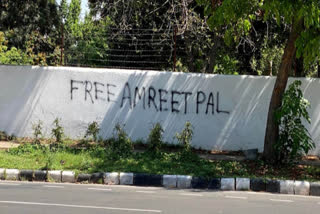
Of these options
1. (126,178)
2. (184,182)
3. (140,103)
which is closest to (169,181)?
(184,182)

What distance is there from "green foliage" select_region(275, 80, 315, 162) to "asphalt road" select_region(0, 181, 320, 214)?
1.35m

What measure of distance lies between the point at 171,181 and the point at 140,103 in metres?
3.48

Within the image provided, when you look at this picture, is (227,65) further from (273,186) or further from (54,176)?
(54,176)

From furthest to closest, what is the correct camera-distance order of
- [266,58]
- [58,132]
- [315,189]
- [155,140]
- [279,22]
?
[266,58], [58,132], [155,140], [279,22], [315,189]

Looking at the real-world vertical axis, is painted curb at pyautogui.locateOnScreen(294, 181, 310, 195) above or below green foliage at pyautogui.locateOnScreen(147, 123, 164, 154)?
below

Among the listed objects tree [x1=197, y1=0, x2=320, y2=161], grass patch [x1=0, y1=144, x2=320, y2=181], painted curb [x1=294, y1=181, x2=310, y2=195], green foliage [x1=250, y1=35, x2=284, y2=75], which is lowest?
painted curb [x1=294, y1=181, x2=310, y2=195]

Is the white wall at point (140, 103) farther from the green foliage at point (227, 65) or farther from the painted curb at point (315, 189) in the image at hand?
the green foliage at point (227, 65)

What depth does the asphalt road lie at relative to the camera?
6355 mm

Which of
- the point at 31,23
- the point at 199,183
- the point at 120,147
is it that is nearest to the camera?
the point at 199,183

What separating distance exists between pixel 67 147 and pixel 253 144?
4563 millimetres

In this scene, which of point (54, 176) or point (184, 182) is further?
point (54, 176)

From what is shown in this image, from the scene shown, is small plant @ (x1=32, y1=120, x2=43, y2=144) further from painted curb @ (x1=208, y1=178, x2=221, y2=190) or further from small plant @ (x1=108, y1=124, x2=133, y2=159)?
painted curb @ (x1=208, y1=178, x2=221, y2=190)

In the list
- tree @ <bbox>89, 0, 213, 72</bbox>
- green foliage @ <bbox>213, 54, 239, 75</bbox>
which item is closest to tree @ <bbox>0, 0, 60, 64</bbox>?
tree @ <bbox>89, 0, 213, 72</bbox>

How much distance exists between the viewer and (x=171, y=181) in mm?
8555
